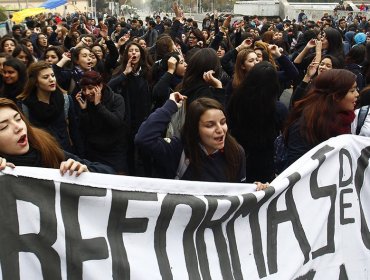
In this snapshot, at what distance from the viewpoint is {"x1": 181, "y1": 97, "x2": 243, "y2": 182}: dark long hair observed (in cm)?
288

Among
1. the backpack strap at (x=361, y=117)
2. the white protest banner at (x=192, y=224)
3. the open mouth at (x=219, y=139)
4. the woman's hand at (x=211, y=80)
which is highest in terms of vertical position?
the woman's hand at (x=211, y=80)

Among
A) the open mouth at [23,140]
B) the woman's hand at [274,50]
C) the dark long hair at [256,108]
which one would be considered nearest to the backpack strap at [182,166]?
the dark long hair at [256,108]

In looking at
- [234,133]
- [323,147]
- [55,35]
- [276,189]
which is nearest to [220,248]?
[276,189]

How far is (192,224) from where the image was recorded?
248 centimetres

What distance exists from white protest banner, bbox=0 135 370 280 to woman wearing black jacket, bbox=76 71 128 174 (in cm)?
159

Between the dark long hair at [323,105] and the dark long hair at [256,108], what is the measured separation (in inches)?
11.8

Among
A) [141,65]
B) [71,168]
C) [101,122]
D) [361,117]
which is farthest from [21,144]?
[141,65]

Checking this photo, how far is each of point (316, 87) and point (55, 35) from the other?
350 inches

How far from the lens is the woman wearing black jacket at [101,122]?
3840mm

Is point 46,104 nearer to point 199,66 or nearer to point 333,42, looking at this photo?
point 199,66

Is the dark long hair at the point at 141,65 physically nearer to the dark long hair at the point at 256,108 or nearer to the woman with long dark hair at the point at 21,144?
the dark long hair at the point at 256,108

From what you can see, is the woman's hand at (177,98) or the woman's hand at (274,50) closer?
the woman's hand at (177,98)

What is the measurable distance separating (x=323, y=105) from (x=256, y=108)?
1.71 feet

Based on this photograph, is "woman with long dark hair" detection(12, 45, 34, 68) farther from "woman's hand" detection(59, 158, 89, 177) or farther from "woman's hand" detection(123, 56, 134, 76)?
"woman's hand" detection(59, 158, 89, 177)
